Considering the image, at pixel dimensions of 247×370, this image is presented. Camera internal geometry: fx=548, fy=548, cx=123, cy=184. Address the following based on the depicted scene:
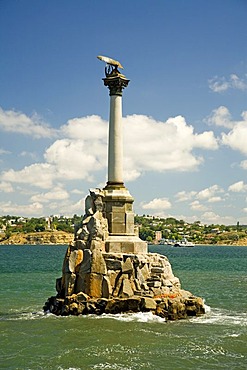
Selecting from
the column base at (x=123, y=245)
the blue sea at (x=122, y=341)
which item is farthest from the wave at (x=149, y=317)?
the column base at (x=123, y=245)

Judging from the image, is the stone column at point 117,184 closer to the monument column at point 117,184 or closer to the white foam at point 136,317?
the monument column at point 117,184

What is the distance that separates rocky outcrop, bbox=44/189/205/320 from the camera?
2064 centimetres

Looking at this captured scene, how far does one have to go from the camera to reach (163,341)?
16.9m

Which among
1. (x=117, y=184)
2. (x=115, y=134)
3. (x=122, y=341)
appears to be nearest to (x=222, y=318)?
(x=122, y=341)

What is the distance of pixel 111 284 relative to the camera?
21.2 m

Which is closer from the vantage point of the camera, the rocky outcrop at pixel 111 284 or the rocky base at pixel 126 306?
the rocky base at pixel 126 306

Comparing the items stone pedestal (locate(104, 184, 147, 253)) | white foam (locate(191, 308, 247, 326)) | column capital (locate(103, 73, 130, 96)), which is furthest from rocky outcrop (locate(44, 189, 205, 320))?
column capital (locate(103, 73, 130, 96))

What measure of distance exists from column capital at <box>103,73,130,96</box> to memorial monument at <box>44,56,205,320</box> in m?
0.04

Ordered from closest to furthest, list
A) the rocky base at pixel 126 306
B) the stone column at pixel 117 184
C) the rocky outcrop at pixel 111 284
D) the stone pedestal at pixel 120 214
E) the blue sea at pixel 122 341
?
the blue sea at pixel 122 341 → the rocky base at pixel 126 306 → the rocky outcrop at pixel 111 284 → the stone pedestal at pixel 120 214 → the stone column at pixel 117 184

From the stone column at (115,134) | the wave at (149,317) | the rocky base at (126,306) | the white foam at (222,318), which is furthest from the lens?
the stone column at (115,134)

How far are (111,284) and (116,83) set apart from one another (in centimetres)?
887

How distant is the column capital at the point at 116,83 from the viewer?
24250mm

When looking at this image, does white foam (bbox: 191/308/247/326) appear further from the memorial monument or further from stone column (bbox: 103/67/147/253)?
stone column (bbox: 103/67/147/253)

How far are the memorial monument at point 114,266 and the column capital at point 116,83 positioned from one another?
44 millimetres
